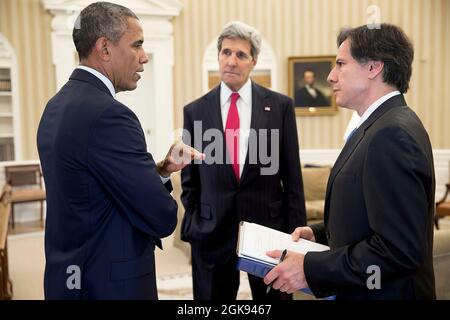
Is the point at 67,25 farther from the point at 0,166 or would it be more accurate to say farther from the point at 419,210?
the point at 419,210

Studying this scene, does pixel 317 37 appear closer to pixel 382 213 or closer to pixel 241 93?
pixel 241 93

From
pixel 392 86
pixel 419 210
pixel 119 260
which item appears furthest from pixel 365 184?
pixel 119 260

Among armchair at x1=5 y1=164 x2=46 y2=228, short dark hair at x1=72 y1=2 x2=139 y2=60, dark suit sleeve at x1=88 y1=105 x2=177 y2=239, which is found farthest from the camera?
armchair at x1=5 y1=164 x2=46 y2=228

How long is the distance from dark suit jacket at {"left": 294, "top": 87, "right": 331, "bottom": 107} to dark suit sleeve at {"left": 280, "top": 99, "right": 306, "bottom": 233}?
582cm

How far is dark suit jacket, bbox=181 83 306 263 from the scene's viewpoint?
247 centimetres

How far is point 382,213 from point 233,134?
4.21ft

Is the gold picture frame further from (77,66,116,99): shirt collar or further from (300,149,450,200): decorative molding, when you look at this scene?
(77,66,116,99): shirt collar

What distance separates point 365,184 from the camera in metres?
1.37

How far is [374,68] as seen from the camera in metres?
1.51

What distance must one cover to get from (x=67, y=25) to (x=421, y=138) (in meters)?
6.90

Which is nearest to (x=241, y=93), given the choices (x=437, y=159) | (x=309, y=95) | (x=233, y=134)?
(x=233, y=134)

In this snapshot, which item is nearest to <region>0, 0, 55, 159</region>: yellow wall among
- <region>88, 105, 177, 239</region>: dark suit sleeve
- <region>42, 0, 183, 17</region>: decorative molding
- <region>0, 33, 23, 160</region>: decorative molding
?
<region>0, 33, 23, 160</region>: decorative molding

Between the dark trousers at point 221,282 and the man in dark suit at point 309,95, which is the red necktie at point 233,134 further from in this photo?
the man in dark suit at point 309,95

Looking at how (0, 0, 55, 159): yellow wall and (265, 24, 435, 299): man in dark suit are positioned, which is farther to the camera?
(0, 0, 55, 159): yellow wall
